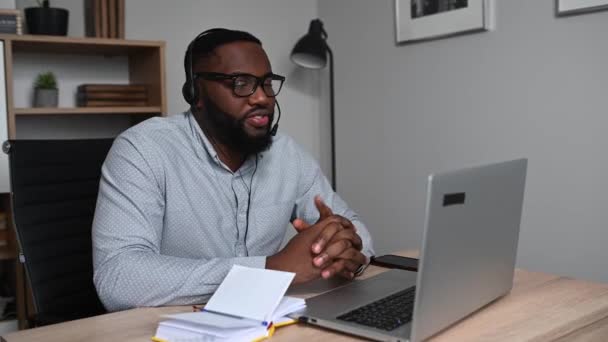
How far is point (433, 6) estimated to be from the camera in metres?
2.86

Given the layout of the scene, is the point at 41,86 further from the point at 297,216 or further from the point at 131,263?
the point at 131,263

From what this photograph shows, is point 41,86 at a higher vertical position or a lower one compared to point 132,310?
higher

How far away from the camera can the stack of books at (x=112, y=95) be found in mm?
2762

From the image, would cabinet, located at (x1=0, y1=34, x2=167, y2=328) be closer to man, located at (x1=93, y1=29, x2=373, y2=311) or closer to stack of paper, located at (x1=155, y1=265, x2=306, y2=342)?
man, located at (x1=93, y1=29, x2=373, y2=311)

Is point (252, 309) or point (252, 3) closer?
point (252, 309)

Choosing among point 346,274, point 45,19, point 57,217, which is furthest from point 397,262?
point 45,19

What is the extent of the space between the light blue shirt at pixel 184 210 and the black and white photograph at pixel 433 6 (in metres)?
1.23

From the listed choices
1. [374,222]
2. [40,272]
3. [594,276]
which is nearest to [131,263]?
[40,272]

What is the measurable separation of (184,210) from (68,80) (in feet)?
5.41

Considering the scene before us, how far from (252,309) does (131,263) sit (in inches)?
12.8

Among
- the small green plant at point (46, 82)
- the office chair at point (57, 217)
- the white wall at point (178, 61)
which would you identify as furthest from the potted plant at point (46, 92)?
the office chair at point (57, 217)

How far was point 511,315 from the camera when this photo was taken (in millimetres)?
1137

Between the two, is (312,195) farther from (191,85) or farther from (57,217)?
(57,217)

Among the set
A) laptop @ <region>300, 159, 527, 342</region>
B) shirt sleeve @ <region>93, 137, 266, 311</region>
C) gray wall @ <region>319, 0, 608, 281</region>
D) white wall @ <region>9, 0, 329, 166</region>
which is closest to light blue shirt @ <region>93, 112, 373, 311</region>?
shirt sleeve @ <region>93, 137, 266, 311</region>
